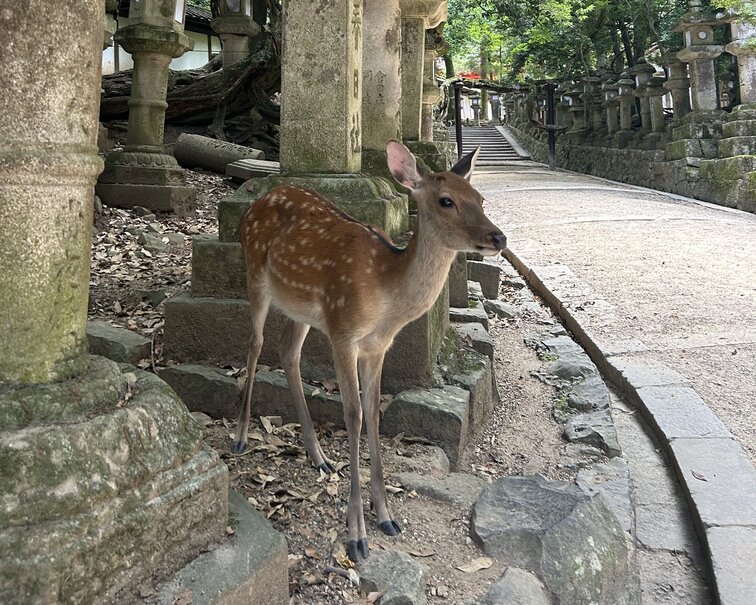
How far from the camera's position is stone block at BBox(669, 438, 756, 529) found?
362cm

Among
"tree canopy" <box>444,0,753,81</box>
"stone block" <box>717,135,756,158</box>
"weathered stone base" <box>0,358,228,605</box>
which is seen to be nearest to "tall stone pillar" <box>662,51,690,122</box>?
"tree canopy" <box>444,0,753,81</box>

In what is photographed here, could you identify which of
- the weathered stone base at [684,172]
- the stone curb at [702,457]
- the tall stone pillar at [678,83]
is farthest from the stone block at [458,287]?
the tall stone pillar at [678,83]

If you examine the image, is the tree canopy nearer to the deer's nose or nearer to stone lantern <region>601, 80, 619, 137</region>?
stone lantern <region>601, 80, 619, 137</region>

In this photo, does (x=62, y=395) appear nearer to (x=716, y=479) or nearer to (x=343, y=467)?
(x=343, y=467)

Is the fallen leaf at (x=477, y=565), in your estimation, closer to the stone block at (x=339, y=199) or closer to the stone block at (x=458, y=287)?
the stone block at (x=339, y=199)

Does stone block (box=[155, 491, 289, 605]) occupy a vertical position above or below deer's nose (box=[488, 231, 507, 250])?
below

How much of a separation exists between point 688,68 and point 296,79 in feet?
50.4

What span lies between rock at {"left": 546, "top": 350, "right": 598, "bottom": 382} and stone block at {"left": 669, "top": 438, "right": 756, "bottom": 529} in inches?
45.8

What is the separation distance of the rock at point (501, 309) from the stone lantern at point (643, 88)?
14106mm

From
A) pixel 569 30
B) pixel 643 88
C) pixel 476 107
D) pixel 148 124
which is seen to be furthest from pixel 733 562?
pixel 476 107

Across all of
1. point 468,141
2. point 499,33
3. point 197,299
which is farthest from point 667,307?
point 468,141

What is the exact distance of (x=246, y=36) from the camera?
13.1 metres

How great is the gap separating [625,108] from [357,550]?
21039 mm

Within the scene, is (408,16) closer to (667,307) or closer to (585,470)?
(667,307)
